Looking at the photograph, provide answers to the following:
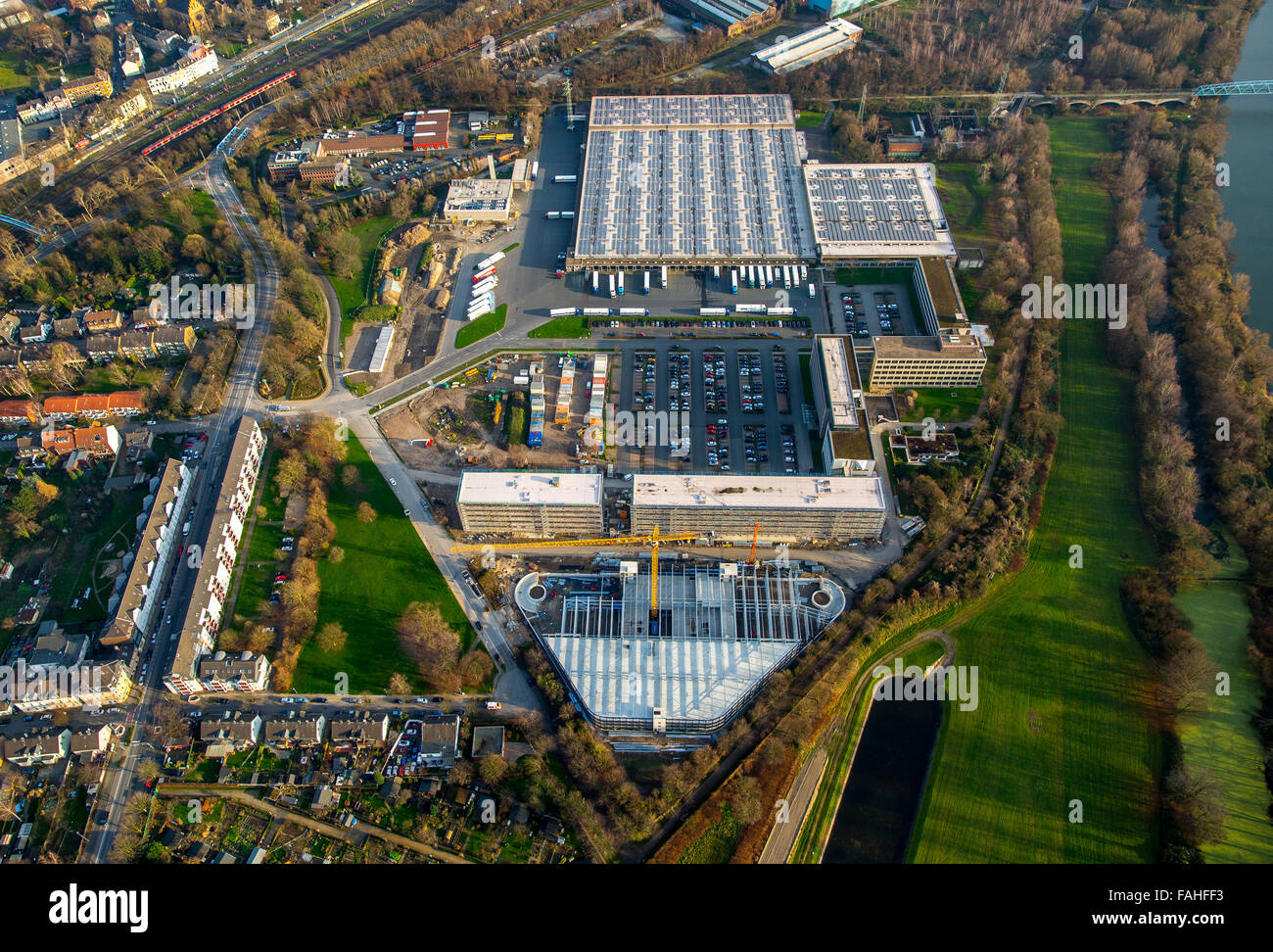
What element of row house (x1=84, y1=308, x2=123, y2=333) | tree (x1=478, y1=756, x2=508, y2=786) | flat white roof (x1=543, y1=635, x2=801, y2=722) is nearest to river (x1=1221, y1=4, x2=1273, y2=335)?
flat white roof (x1=543, y1=635, x2=801, y2=722)

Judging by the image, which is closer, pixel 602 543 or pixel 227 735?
pixel 227 735

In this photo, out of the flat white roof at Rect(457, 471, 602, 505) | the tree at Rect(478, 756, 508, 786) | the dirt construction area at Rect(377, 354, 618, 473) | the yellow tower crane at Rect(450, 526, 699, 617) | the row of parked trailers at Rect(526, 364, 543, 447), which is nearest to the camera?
the tree at Rect(478, 756, 508, 786)

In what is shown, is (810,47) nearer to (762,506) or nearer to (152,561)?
(762,506)

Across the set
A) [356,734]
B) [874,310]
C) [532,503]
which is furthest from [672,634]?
[874,310]

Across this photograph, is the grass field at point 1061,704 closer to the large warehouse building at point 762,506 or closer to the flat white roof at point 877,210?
the large warehouse building at point 762,506

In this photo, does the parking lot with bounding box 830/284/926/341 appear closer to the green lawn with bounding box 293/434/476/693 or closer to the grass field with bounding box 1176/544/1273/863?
the grass field with bounding box 1176/544/1273/863

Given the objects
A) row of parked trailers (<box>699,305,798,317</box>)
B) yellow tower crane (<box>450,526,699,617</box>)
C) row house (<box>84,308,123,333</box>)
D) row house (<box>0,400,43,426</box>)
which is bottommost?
yellow tower crane (<box>450,526,699,617</box>)

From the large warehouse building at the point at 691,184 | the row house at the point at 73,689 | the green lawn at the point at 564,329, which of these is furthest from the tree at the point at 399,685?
the large warehouse building at the point at 691,184
